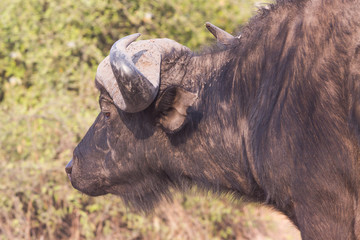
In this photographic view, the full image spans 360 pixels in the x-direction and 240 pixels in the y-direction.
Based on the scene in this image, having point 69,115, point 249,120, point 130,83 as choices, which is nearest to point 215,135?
point 249,120

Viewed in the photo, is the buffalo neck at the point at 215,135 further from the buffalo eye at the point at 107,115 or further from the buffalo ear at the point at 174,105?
the buffalo eye at the point at 107,115

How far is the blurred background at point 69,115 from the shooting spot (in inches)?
219

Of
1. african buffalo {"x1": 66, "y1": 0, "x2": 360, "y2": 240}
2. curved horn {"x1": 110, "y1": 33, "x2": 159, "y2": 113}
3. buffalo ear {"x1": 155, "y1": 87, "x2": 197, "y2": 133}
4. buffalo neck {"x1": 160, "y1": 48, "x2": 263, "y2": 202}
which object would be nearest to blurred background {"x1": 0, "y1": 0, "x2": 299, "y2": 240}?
african buffalo {"x1": 66, "y1": 0, "x2": 360, "y2": 240}

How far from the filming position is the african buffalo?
2.62 m

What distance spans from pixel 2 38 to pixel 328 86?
16.4 feet

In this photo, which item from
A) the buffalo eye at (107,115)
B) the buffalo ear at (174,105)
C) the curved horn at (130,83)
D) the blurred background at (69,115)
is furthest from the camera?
the blurred background at (69,115)

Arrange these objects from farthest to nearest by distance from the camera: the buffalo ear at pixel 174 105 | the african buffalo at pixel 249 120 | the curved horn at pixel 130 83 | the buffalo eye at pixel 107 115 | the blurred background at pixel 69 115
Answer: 1. the blurred background at pixel 69 115
2. the buffalo eye at pixel 107 115
3. the buffalo ear at pixel 174 105
4. the curved horn at pixel 130 83
5. the african buffalo at pixel 249 120

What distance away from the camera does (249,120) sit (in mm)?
3023

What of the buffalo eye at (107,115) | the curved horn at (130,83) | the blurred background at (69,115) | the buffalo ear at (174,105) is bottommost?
the blurred background at (69,115)

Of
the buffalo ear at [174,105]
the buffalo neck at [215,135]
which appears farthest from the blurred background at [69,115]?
the buffalo ear at [174,105]

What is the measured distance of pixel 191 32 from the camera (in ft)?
21.3

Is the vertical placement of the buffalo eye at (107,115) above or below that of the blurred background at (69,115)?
above

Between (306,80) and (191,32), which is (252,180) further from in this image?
(191,32)

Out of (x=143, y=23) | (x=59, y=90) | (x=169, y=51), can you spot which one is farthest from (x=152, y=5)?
(x=169, y=51)
